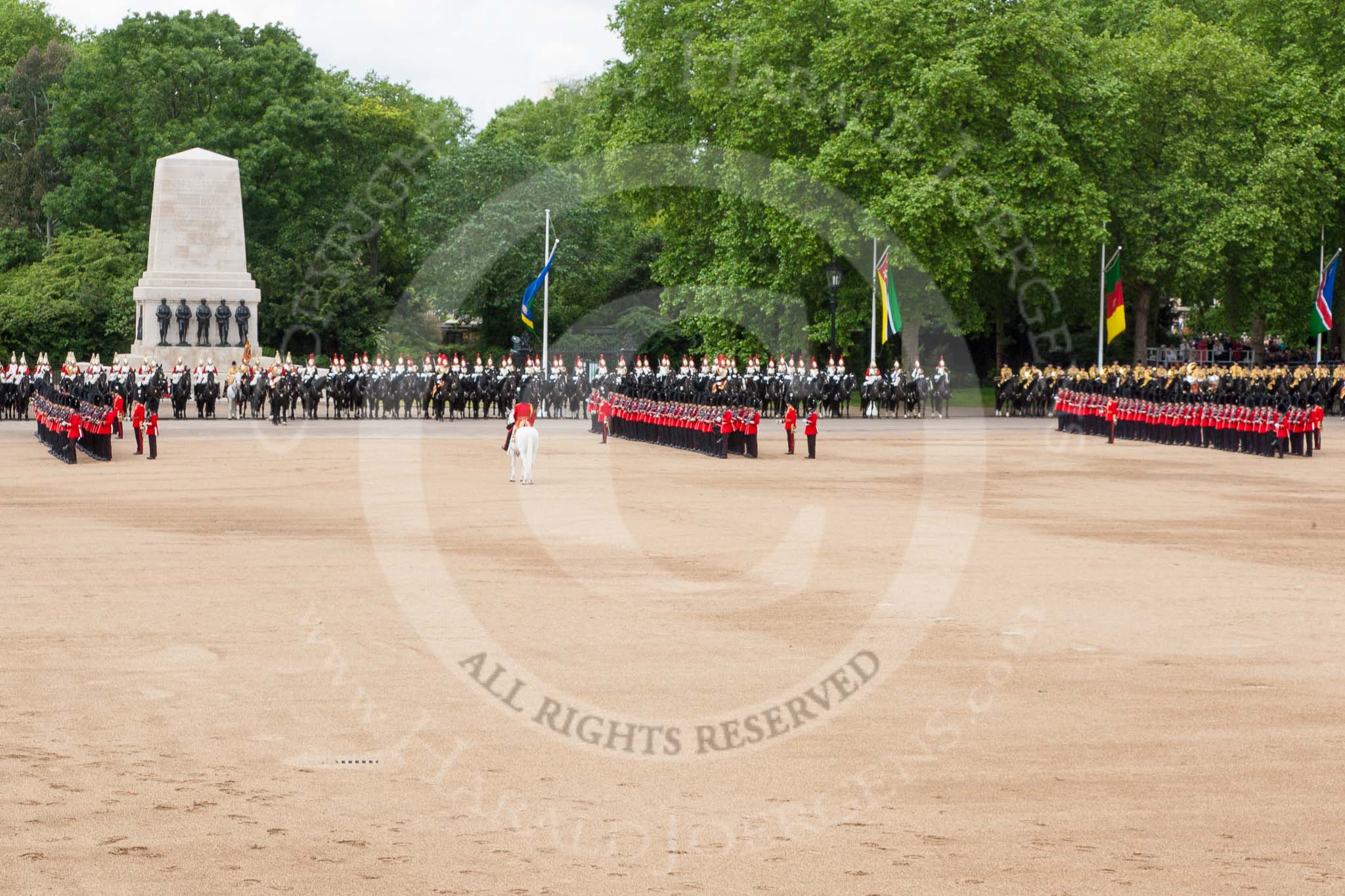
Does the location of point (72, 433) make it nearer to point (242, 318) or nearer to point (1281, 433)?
point (1281, 433)

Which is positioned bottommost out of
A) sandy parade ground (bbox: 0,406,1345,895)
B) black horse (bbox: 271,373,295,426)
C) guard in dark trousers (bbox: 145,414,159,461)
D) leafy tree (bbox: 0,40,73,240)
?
sandy parade ground (bbox: 0,406,1345,895)

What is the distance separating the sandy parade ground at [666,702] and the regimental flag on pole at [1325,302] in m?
34.5

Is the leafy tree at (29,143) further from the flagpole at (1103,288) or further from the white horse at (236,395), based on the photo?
the flagpole at (1103,288)

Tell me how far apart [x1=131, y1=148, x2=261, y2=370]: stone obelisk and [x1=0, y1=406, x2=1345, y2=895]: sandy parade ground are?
33454 mm

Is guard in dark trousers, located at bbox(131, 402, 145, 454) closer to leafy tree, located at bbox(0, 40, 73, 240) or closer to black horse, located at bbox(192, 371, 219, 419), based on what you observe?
black horse, located at bbox(192, 371, 219, 419)

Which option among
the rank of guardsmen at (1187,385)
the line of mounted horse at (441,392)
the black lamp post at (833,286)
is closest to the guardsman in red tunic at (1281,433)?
the rank of guardsmen at (1187,385)

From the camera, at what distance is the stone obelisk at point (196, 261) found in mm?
52531

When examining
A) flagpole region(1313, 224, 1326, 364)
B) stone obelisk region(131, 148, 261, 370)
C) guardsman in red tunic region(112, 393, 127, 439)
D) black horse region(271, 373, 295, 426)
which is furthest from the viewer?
flagpole region(1313, 224, 1326, 364)

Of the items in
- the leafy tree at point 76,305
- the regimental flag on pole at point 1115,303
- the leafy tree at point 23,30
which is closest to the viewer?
the regimental flag on pole at point 1115,303

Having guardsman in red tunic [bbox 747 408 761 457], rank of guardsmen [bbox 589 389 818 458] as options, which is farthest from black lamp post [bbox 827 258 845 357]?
guardsman in red tunic [bbox 747 408 761 457]

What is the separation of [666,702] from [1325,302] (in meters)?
47.4

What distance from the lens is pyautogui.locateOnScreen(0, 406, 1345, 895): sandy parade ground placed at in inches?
288

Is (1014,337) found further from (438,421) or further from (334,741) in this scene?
(334,741)

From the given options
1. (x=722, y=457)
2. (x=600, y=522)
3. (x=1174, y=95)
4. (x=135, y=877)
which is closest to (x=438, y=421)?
(x=722, y=457)
